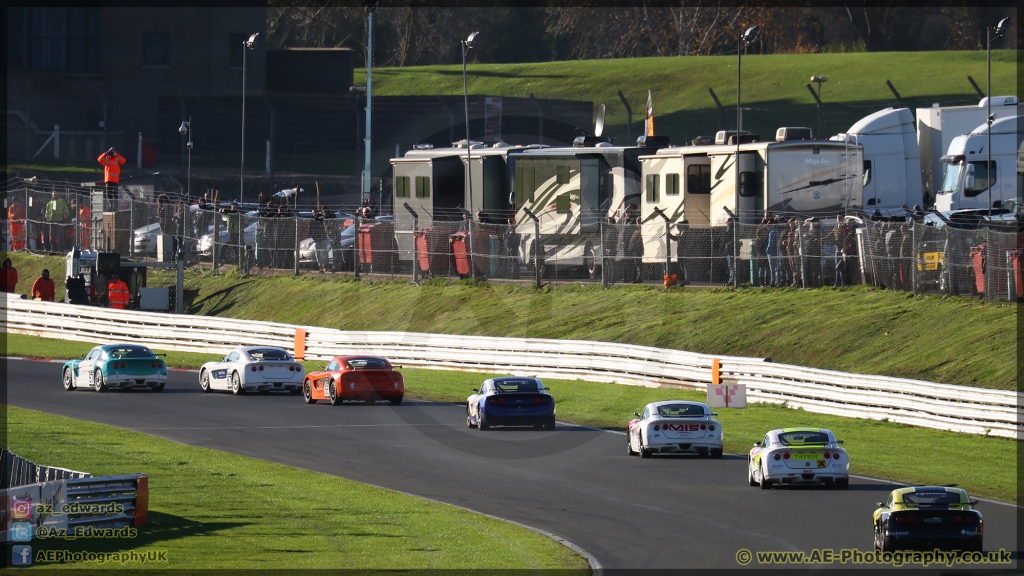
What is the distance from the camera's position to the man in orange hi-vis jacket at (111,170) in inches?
1750

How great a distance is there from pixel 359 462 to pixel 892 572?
30.6ft

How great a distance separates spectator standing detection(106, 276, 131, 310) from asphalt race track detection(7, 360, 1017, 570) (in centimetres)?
1239

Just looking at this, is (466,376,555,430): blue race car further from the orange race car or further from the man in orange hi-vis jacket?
the man in orange hi-vis jacket

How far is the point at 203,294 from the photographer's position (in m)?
43.8

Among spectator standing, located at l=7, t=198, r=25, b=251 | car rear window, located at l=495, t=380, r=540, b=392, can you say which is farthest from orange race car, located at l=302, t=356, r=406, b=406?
spectator standing, located at l=7, t=198, r=25, b=251

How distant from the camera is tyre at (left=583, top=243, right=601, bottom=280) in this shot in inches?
1389

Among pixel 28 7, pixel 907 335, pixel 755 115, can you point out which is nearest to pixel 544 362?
pixel 907 335

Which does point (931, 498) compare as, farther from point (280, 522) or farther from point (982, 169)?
point (982, 169)

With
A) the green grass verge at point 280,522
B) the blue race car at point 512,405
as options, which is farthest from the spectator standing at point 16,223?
the blue race car at point 512,405

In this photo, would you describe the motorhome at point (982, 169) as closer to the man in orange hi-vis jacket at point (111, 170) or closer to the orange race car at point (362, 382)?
the orange race car at point (362, 382)

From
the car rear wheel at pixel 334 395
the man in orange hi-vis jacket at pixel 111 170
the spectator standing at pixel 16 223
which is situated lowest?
the car rear wheel at pixel 334 395

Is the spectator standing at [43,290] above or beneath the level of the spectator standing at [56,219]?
beneath

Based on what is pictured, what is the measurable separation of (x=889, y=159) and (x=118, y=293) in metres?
22.9

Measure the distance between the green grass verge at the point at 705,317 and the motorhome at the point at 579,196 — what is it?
1042 millimetres
